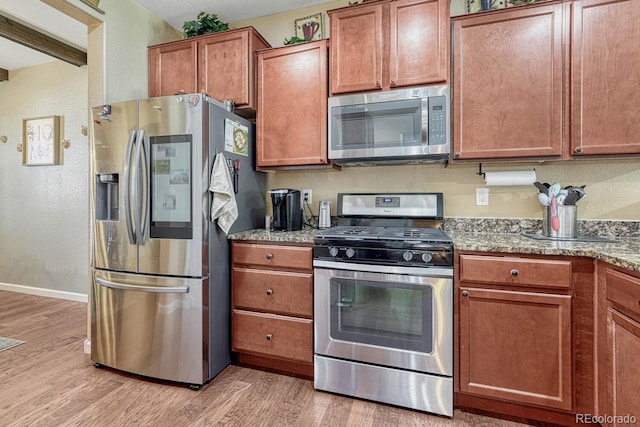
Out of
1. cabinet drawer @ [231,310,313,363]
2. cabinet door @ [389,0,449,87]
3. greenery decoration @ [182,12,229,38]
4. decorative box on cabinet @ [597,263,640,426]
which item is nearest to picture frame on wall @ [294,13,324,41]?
greenery decoration @ [182,12,229,38]

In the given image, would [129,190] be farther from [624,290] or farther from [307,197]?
[624,290]

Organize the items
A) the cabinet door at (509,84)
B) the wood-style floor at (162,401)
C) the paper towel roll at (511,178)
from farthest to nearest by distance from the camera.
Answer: the paper towel roll at (511,178)
the cabinet door at (509,84)
the wood-style floor at (162,401)

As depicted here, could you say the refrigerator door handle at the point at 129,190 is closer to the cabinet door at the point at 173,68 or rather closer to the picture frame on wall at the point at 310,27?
the cabinet door at the point at 173,68

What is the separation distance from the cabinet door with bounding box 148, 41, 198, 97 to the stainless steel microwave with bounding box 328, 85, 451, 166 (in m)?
1.19

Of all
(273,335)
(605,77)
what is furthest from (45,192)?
(605,77)

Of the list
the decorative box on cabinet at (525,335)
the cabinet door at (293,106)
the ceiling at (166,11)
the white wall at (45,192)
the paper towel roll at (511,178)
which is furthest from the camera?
the white wall at (45,192)

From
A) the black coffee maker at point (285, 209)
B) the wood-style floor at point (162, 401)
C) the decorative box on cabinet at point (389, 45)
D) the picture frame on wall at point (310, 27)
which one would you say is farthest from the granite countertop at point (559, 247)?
the picture frame on wall at point (310, 27)

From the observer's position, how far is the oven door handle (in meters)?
1.64

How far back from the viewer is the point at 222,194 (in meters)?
1.95

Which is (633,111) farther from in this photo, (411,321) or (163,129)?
(163,129)

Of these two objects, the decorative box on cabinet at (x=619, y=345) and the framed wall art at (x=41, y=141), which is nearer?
the decorative box on cabinet at (x=619, y=345)

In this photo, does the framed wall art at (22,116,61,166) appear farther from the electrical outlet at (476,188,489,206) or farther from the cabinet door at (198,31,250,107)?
the electrical outlet at (476,188,489,206)

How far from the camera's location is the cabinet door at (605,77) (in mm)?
1666

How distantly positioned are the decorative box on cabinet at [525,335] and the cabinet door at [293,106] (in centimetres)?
123
